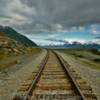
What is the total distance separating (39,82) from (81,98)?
3.79 m

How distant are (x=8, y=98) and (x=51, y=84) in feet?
9.31

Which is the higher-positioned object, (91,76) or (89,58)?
(91,76)

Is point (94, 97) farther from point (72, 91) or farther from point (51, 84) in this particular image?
point (51, 84)

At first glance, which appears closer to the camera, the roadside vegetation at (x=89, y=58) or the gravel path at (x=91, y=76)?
the gravel path at (x=91, y=76)

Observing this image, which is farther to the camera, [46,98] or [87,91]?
[87,91]

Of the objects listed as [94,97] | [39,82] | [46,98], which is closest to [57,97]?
[46,98]

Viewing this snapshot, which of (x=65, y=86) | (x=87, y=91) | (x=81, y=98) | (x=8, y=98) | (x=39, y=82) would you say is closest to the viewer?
(x=81, y=98)

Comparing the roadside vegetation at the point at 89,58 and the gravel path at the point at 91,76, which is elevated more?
the gravel path at the point at 91,76

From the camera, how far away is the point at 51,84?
10.6 metres

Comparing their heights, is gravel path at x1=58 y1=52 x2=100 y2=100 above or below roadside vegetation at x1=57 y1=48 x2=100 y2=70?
above

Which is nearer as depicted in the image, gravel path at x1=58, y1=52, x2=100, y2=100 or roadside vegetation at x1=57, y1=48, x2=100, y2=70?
gravel path at x1=58, y1=52, x2=100, y2=100

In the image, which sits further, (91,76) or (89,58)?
(89,58)

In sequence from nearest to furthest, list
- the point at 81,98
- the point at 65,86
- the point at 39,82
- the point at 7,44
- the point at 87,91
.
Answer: the point at 81,98
the point at 87,91
the point at 65,86
the point at 39,82
the point at 7,44

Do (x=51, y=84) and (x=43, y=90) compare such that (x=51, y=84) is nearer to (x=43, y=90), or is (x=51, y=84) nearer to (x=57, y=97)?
(x=43, y=90)
